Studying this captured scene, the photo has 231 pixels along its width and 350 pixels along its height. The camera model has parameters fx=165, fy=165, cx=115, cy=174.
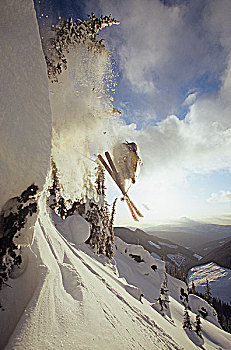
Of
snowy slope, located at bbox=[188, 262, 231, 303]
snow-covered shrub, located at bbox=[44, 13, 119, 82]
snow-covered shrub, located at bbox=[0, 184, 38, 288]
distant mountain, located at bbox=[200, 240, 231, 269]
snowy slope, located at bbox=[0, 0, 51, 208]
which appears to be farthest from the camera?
distant mountain, located at bbox=[200, 240, 231, 269]

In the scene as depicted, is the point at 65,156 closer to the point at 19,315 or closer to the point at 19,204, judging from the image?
the point at 19,204

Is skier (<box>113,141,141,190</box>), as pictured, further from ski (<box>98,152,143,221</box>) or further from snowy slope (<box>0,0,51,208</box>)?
snowy slope (<box>0,0,51,208</box>)

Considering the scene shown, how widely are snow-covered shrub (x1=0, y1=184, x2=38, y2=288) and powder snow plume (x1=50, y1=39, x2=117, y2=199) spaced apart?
1161 mm

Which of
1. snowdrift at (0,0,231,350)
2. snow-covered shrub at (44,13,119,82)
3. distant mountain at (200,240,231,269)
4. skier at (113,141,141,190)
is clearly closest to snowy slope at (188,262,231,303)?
distant mountain at (200,240,231,269)

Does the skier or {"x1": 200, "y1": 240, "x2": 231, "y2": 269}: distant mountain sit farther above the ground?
the skier

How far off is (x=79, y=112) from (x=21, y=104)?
46.0 inches

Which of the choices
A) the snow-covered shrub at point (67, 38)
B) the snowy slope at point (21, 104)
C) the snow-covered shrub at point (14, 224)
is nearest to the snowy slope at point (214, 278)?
the snow-covered shrub at point (14, 224)

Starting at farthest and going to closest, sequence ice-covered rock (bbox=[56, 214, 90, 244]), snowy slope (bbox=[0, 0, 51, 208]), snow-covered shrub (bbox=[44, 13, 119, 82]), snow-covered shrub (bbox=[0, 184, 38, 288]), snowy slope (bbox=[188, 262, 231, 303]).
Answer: snowy slope (bbox=[188, 262, 231, 303]) < ice-covered rock (bbox=[56, 214, 90, 244]) < snow-covered shrub (bbox=[44, 13, 119, 82]) < snow-covered shrub (bbox=[0, 184, 38, 288]) < snowy slope (bbox=[0, 0, 51, 208])

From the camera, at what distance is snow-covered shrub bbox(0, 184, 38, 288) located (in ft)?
5.52

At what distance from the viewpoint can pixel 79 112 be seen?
2.69 meters

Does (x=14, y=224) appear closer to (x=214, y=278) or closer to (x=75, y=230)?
(x=75, y=230)

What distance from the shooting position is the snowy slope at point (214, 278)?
6981cm

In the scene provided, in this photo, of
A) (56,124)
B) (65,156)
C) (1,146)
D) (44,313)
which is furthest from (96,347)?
(56,124)

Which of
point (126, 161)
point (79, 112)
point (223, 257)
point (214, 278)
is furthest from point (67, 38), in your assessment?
point (223, 257)
